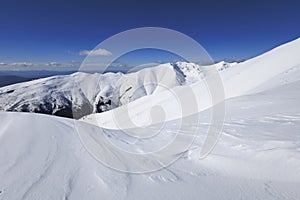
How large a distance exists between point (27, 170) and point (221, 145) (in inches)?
162

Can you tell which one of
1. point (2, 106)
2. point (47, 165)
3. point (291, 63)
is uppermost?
point (291, 63)

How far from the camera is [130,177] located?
348 cm

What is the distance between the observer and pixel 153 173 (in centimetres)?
369

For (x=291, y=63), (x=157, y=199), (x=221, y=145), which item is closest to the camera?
(x=157, y=199)

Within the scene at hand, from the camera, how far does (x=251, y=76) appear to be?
17.1 meters

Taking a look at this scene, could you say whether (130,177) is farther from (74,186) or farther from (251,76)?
(251,76)

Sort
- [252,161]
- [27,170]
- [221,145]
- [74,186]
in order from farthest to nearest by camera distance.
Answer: [221,145] < [252,161] < [27,170] < [74,186]

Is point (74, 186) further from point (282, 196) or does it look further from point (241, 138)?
point (241, 138)

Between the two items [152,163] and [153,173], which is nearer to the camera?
[153,173]

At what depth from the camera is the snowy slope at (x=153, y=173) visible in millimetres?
3008

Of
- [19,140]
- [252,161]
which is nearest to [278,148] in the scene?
[252,161]

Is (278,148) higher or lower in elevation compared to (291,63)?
lower

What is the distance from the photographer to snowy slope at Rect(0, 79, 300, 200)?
3.01 m

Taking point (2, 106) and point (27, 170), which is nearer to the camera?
point (27, 170)
